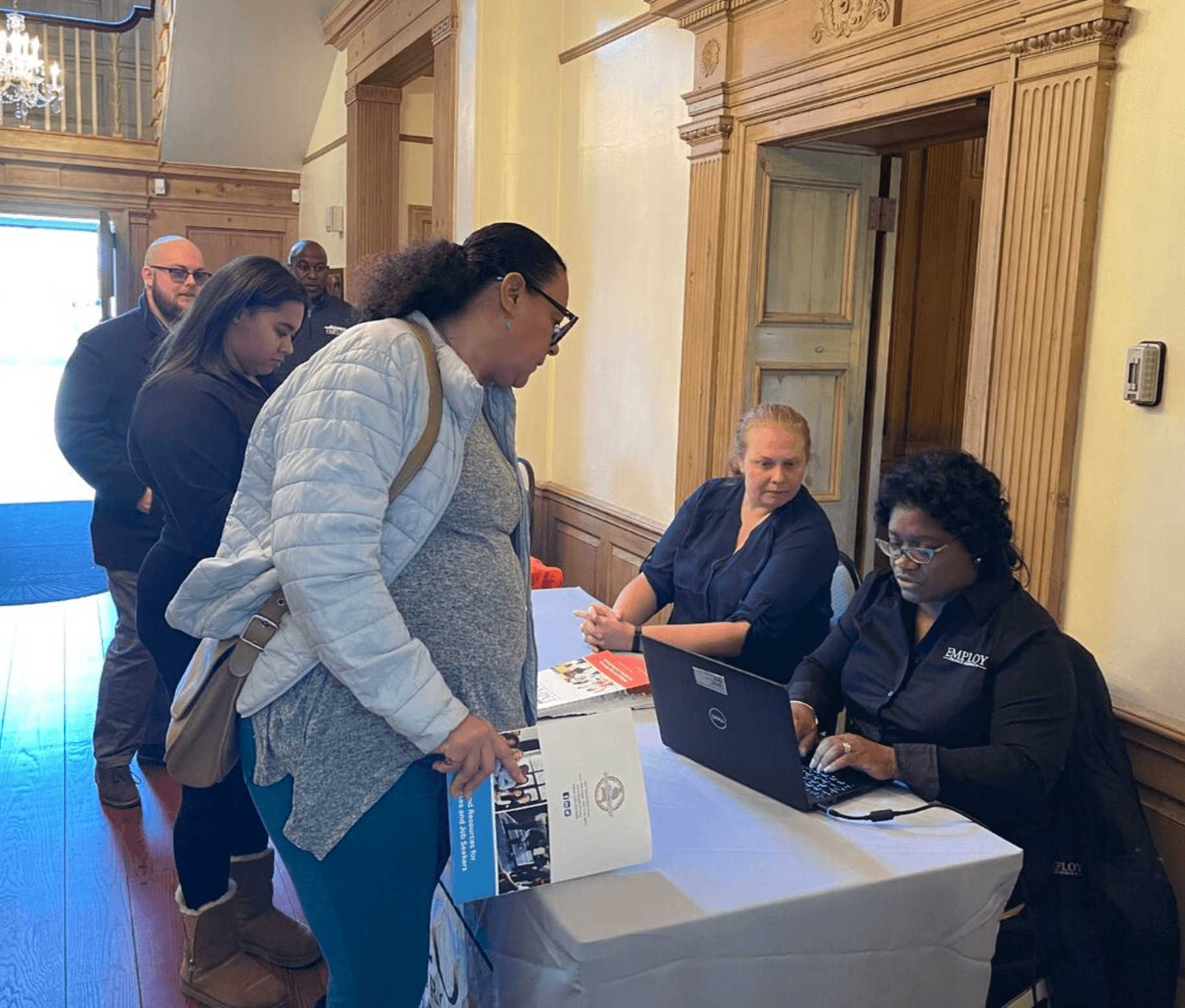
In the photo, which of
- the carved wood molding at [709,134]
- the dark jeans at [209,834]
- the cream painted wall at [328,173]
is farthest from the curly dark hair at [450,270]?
the cream painted wall at [328,173]

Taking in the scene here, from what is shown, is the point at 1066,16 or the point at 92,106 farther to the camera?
the point at 92,106

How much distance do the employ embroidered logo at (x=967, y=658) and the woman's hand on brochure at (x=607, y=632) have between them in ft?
2.57

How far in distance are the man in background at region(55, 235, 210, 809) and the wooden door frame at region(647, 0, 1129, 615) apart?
1800 millimetres

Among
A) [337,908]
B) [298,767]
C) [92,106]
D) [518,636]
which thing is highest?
[92,106]

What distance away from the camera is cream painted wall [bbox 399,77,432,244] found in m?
6.64

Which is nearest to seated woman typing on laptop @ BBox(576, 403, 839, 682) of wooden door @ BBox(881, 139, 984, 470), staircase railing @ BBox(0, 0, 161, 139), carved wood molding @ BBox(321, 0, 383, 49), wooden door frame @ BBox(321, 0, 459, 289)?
wooden door @ BBox(881, 139, 984, 470)

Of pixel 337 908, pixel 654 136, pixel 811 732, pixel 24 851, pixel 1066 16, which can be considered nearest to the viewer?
pixel 337 908

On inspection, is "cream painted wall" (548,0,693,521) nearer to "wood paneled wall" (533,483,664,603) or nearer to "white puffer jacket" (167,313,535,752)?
"wood paneled wall" (533,483,664,603)

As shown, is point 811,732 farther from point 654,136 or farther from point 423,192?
point 423,192

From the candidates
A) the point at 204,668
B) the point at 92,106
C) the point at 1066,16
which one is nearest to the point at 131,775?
the point at 204,668

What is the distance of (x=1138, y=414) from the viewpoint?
2172 millimetres

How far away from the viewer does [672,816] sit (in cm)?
164

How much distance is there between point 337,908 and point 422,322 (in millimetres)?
785

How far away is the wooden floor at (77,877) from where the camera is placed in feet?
7.63
